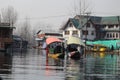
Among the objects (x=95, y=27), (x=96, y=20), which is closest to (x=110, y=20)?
(x=96, y=20)

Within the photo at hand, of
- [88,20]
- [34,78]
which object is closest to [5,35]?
[34,78]

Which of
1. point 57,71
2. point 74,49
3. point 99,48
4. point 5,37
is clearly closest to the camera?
point 57,71

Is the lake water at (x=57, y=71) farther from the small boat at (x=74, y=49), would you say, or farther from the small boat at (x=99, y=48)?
the small boat at (x=99, y=48)

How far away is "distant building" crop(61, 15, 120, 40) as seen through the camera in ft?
354

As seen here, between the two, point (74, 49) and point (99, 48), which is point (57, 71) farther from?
point (99, 48)

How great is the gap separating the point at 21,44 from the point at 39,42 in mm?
25366

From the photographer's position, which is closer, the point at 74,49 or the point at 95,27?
the point at 74,49

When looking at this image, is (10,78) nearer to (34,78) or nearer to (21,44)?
(34,78)

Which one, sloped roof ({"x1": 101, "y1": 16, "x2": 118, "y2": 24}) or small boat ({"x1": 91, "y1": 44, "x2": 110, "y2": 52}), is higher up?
sloped roof ({"x1": 101, "y1": 16, "x2": 118, "y2": 24})

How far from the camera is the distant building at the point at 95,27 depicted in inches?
4247

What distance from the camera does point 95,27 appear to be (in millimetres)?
110062

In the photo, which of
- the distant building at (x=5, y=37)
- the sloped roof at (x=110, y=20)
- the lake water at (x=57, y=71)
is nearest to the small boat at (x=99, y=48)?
the sloped roof at (x=110, y=20)

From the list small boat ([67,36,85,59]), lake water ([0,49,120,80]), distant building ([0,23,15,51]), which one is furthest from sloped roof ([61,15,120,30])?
lake water ([0,49,120,80])

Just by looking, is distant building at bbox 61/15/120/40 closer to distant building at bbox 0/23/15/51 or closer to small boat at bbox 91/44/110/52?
small boat at bbox 91/44/110/52
